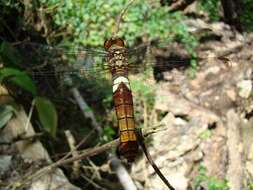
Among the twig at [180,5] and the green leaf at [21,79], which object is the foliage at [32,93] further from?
the twig at [180,5]

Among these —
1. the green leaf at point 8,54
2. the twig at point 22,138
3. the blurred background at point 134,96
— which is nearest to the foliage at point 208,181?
the blurred background at point 134,96

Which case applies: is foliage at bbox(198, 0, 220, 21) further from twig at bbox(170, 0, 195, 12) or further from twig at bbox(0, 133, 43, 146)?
twig at bbox(0, 133, 43, 146)

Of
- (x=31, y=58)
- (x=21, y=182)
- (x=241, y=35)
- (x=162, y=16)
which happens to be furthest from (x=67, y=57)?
(x=241, y=35)

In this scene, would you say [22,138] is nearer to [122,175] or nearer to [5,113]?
[5,113]

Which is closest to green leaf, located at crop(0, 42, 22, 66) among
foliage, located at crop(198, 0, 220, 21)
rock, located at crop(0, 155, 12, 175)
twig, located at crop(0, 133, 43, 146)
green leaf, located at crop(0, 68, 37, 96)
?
green leaf, located at crop(0, 68, 37, 96)

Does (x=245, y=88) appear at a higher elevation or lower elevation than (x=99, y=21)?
lower

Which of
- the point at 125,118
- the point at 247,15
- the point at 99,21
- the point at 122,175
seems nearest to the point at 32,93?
→ the point at 122,175

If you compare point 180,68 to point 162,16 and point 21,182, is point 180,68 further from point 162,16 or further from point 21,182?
point 21,182
